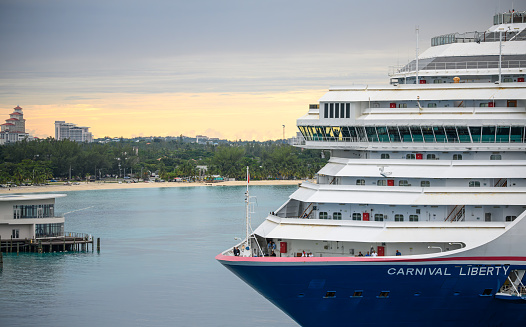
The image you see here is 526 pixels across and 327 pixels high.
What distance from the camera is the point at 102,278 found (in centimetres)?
5762

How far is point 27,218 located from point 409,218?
46445 millimetres

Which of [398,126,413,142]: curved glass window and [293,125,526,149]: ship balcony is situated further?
[398,126,413,142]: curved glass window

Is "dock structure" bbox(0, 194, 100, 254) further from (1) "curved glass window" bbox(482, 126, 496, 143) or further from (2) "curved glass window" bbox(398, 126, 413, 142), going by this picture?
(1) "curved glass window" bbox(482, 126, 496, 143)

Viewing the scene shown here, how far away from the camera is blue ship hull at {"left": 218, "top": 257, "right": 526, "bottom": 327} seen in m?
30.0

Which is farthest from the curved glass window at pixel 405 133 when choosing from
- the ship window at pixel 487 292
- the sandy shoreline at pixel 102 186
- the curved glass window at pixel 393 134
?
the sandy shoreline at pixel 102 186

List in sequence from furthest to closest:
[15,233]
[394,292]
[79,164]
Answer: [79,164]
[15,233]
[394,292]

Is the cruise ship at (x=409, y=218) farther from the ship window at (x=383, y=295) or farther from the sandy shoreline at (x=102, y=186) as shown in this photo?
the sandy shoreline at (x=102, y=186)

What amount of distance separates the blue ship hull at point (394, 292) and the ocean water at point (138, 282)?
1180 cm

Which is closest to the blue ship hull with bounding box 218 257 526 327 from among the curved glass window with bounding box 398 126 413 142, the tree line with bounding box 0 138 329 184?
the curved glass window with bounding box 398 126 413 142

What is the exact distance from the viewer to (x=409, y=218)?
31.2m

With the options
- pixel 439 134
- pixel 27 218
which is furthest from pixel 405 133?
pixel 27 218

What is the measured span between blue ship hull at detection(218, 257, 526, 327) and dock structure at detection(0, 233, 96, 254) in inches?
1655

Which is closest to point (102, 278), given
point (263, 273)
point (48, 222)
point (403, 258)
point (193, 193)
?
point (48, 222)

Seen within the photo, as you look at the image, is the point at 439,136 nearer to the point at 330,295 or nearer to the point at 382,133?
the point at 382,133
